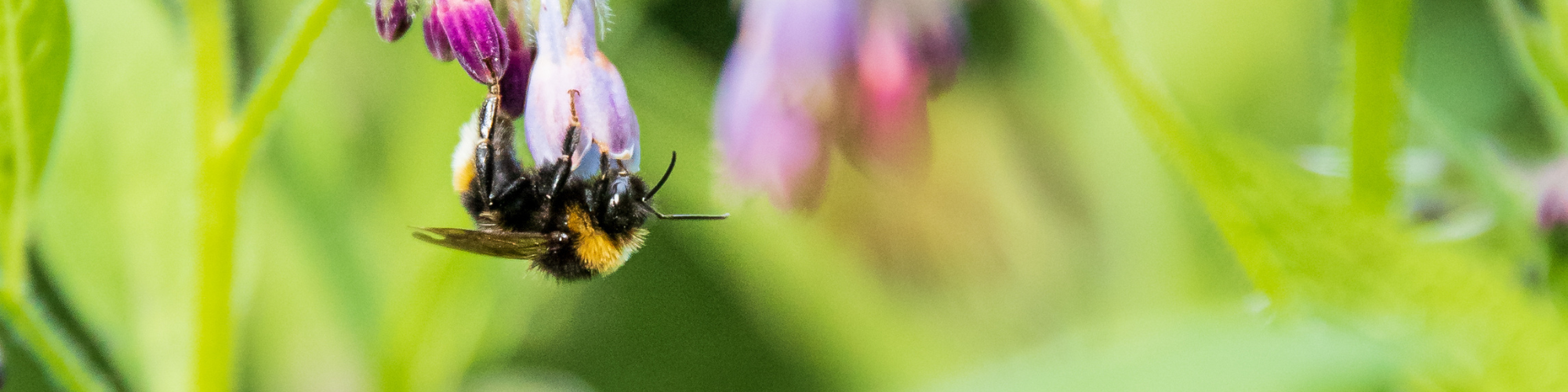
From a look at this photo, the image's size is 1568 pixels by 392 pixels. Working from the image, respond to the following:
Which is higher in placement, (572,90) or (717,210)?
(572,90)

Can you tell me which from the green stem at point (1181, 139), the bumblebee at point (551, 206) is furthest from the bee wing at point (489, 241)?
the green stem at point (1181, 139)

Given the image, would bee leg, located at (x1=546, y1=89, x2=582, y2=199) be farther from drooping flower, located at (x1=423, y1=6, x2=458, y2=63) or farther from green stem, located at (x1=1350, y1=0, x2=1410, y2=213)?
green stem, located at (x1=1350, y1=0, x2=1410, y2=213)

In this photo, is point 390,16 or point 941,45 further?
point 941,45

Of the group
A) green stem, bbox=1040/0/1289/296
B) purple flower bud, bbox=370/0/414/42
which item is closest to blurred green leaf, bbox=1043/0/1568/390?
green stem, bbox=1040/0/1289/296

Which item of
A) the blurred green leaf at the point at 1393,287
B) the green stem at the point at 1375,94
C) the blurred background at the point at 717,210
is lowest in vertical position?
the blurred background at the point at 717,210

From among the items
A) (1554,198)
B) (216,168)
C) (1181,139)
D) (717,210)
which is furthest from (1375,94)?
(717,210)

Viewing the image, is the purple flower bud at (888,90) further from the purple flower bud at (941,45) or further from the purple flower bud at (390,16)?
the purple flower bud at (390,16)

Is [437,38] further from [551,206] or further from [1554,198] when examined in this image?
[1554,198]
